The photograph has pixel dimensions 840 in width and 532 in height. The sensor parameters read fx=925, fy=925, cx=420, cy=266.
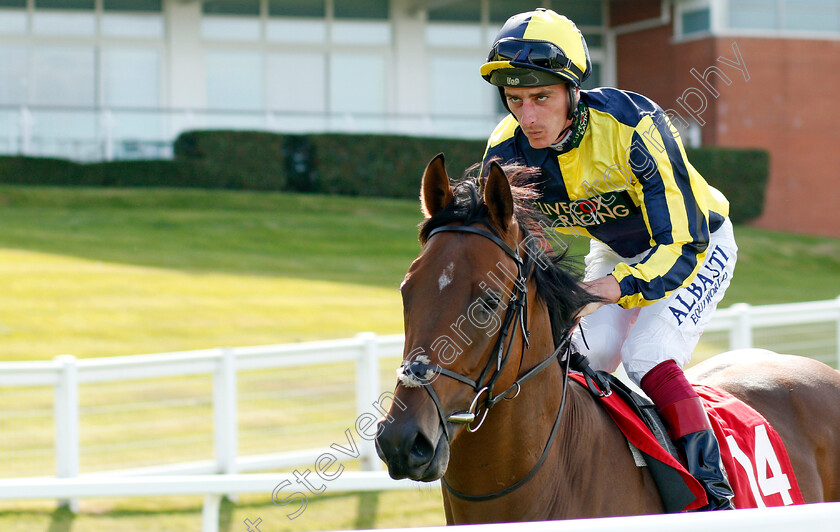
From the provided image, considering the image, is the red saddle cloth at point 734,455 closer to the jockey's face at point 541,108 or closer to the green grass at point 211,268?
the jockey's face at point 541,108

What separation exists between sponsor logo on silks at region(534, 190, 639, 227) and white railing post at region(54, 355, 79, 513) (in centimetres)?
331

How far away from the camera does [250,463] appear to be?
19.1ft

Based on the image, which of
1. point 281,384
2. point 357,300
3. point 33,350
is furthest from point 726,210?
point 357,300

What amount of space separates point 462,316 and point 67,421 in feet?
12.4

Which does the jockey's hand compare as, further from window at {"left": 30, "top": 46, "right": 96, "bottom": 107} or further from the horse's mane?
window at {"left": 30, "top": 46, "right": 96, "bottom": 107}

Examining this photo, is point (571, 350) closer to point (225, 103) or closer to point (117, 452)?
point (117, 452)

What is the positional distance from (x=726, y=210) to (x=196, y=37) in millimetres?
17705

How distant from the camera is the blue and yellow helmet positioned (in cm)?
264

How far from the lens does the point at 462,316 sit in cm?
212

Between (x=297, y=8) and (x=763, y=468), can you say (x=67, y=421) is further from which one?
(x=297, y=8)

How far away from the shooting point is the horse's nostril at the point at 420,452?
77.3 inches

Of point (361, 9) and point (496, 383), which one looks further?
point (361, 9)

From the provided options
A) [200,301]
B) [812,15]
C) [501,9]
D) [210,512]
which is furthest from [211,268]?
[812,15]

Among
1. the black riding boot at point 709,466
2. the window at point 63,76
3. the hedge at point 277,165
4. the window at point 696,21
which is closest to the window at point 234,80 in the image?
the window at point 63,76
